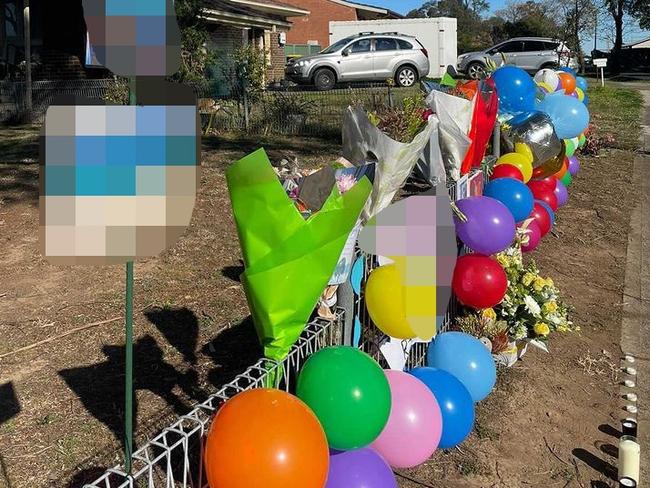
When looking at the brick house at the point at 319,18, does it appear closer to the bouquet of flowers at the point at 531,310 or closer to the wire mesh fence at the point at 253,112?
the wire mesh fence at the point at 253,112

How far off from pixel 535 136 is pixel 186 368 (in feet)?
12.4

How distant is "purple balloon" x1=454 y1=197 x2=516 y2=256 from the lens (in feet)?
12.2

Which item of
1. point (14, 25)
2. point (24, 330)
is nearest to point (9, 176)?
point (24, 330)

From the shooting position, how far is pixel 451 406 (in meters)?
2.91

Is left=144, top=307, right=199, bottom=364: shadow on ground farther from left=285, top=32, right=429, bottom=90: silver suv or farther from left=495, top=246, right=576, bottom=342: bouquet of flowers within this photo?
left=285, top=32, right=429, bottom=90: silver suv

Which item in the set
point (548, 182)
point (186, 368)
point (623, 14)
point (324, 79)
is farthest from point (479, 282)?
point (623, 14)

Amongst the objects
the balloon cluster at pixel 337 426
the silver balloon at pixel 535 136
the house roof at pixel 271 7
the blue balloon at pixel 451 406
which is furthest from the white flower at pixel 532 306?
the house roof at pixel 271 7

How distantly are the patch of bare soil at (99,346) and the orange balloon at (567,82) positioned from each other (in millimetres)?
5354

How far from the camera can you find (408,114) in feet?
12.2

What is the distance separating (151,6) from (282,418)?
113 cm

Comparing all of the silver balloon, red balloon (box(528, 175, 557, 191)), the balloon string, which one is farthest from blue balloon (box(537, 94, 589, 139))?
the balloon string

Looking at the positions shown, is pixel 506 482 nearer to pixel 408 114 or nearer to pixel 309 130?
pixel 408 114

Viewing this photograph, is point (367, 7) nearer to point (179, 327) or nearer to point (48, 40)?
point (48, 40)

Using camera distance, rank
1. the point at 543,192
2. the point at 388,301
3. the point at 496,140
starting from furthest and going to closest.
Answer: the point at 543,192, the point at 496,140, the point at 388,301
